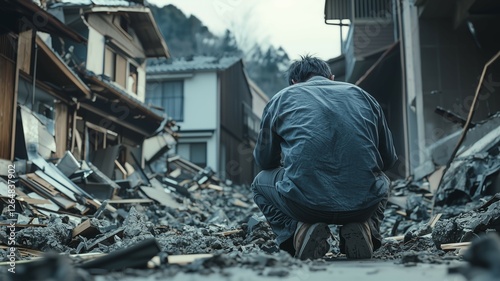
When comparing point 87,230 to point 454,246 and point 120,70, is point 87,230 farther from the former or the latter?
point 120,70

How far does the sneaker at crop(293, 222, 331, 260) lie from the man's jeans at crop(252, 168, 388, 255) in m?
0.09

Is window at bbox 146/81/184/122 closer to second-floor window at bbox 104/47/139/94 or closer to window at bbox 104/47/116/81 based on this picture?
second-floor window at bbox 104/47/139/94

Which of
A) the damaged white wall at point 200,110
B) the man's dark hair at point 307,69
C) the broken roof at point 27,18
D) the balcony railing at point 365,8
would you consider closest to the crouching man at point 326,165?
the man's dark hair at point 307,69

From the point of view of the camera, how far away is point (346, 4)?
19.4 m

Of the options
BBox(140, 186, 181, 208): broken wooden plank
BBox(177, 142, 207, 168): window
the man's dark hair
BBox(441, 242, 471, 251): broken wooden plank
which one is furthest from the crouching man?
BBox(177, 142, 207, 168): window

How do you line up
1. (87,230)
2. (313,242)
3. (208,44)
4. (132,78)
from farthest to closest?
(208,44), (132,78), (87,230), (313,242)

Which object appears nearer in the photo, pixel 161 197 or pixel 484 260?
pixel 484 260

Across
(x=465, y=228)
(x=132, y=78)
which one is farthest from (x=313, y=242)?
(x=132, y=78)

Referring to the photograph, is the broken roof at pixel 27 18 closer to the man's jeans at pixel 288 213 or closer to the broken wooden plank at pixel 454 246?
the man's jeans at pixel 288 213

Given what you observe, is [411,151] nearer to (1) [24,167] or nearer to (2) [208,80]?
(1) [24,167]

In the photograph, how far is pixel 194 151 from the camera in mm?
25812

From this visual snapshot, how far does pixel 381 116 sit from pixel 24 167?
299 inches

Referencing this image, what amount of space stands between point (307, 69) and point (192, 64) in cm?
2311

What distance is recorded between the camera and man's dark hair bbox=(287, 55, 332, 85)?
367 centimetres
